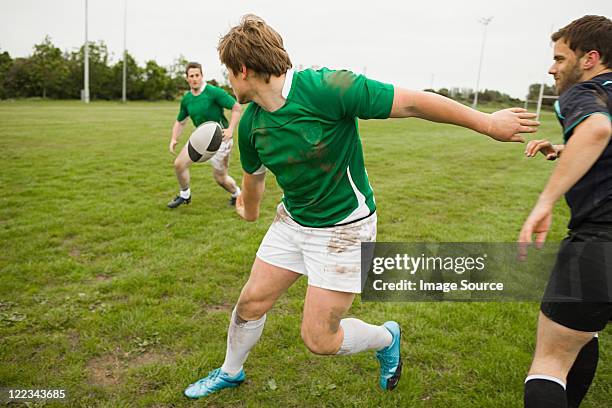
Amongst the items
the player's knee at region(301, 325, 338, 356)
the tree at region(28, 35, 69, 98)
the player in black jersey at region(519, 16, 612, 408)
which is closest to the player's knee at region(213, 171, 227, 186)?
the player's knee at region(301, 325, 338, 356)

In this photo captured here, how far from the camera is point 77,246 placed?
5.98m

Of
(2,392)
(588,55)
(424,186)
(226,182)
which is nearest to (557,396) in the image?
(588,55)

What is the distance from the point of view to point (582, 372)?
106 inches

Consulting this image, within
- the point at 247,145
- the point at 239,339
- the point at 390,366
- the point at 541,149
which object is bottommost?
the point at 390,366

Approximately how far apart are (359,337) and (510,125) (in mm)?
1579

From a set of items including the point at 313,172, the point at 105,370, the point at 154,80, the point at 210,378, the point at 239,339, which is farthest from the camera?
the point at 154,80

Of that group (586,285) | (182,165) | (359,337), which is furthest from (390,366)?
(182,165)

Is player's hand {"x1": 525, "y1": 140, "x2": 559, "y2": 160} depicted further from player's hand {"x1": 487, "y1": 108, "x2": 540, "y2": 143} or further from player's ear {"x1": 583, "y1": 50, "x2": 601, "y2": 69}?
player's ear {"x1": 583, "y1": 50, "x2": 601, "y2": 69}

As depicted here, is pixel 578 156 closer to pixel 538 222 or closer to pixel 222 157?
pixel 538 222

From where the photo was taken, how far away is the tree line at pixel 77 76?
57219mm

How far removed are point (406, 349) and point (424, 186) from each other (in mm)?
6493

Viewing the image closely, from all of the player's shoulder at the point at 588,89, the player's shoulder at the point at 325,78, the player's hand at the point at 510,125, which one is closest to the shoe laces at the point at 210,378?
the player's shoulder at the point at 325,78

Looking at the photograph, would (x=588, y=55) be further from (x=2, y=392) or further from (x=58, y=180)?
(x=58, y=180)

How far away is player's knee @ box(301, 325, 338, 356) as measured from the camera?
277cm
